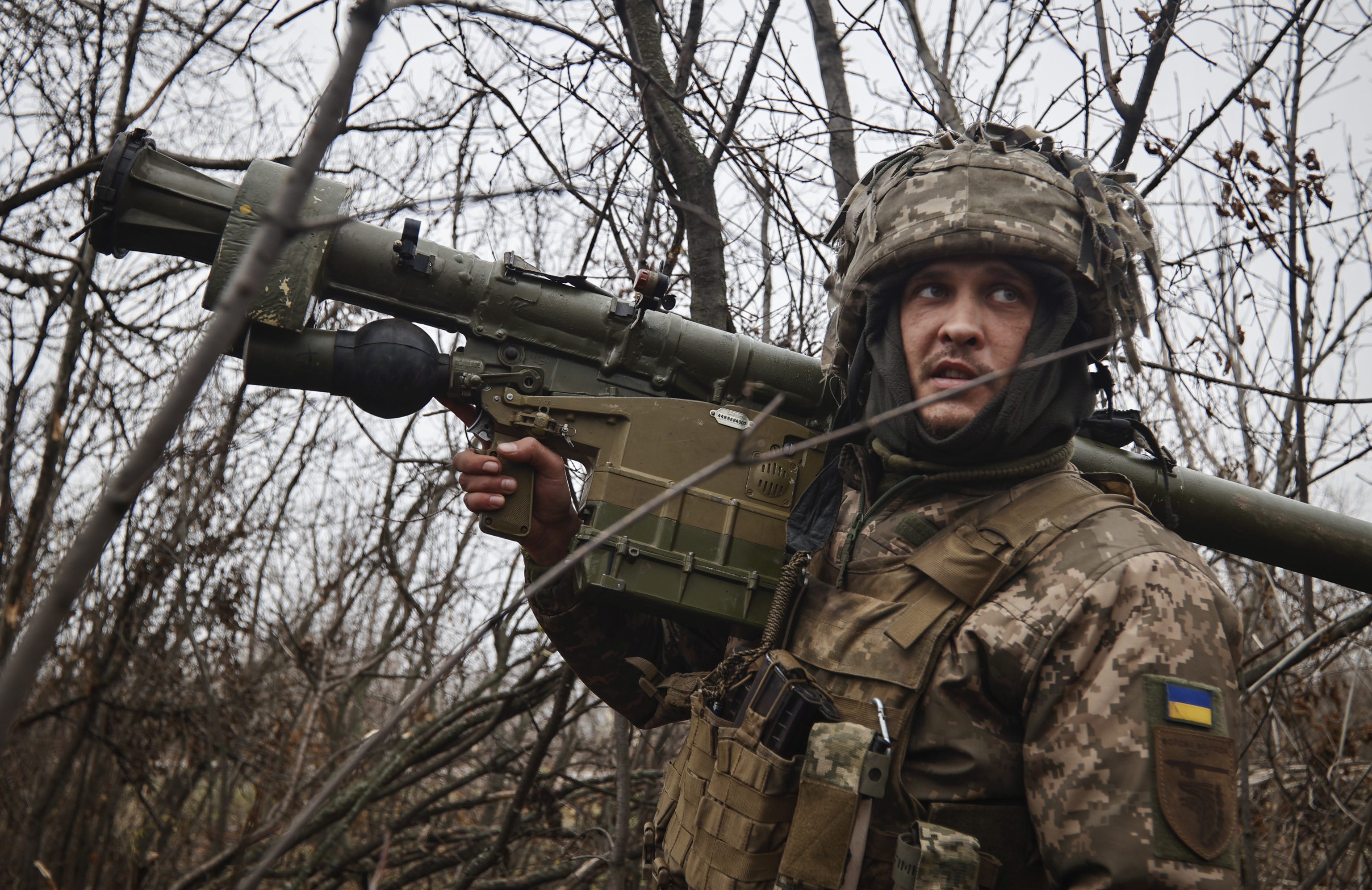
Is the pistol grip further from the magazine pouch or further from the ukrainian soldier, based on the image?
the magazine pouch

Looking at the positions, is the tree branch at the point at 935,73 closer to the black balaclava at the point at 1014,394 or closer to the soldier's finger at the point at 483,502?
the black balaclava at the point at 1014,394

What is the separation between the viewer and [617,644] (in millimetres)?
2473

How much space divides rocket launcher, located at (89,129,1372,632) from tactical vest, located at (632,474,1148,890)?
319 mm

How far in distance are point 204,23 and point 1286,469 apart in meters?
5.05

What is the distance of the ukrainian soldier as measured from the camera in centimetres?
151

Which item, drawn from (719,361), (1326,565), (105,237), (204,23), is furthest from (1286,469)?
(204,23)

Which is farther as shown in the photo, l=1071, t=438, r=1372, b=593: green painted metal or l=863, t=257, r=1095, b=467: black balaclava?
l=1071, t=438, r=1372, b=593: green painted metal

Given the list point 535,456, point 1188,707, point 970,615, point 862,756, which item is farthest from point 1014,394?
point 535,456

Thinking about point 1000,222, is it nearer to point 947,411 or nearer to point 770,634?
point 947,411

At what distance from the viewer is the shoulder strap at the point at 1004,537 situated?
1772 millimetres

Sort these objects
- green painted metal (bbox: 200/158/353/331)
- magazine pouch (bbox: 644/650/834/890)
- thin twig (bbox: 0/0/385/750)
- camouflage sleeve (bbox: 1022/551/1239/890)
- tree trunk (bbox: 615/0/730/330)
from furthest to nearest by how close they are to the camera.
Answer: tree trunk (bbox: 615/0/730/330) < green painted metal (bbox: 200/158/353/331) < magazine pouch (bbox: 644/650/834/890) < camouflage sleeve (bbox: 1022/551/1239/890) < thin twig (bbox: 0/0/385/750)

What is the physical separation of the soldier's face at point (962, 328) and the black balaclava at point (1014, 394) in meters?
0.02

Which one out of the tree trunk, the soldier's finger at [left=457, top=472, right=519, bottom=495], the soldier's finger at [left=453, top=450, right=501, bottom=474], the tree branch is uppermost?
the tree branch

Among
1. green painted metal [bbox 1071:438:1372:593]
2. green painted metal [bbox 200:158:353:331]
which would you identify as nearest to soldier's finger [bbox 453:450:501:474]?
green painted metal [bbox 200:158:353:331]
